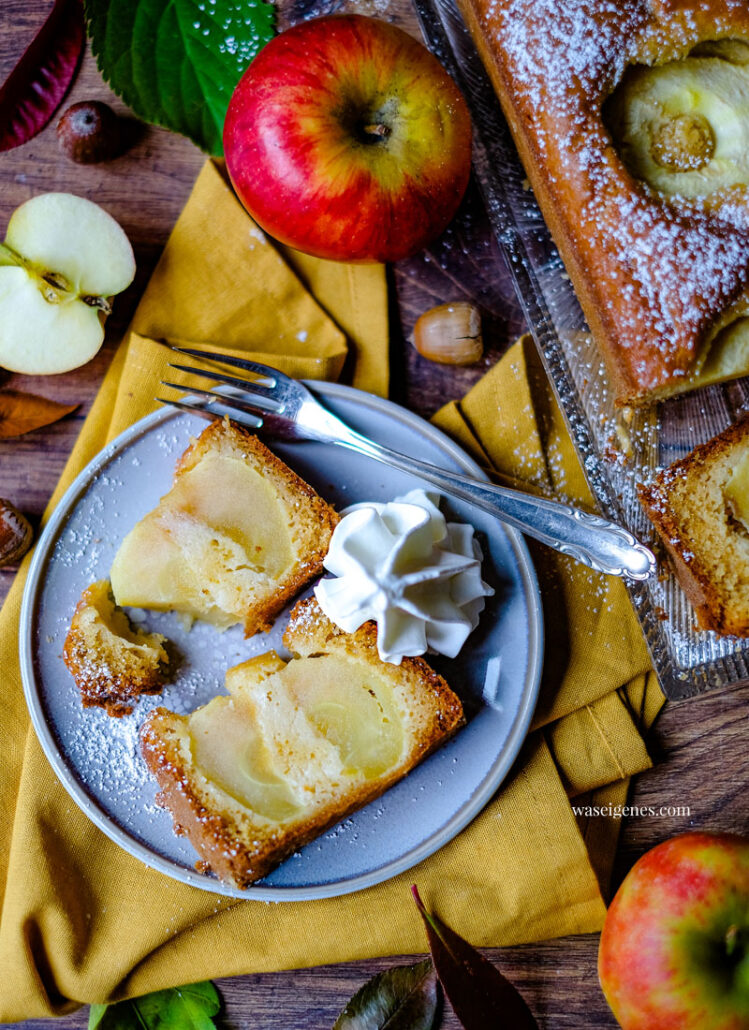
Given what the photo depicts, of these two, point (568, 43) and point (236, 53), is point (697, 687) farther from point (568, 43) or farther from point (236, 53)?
point (236, 53)

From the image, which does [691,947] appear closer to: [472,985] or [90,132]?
[472,985]

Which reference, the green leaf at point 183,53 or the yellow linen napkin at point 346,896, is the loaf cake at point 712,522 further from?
the green leaf at point 183,53

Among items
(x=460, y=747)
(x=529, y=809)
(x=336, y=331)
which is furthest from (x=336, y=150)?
(x=529, y=809)

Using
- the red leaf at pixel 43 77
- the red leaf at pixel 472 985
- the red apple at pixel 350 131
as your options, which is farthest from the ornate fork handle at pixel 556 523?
the red leaf at pixel 43 77

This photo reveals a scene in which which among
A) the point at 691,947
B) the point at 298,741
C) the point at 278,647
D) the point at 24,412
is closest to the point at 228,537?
the point at 278,647

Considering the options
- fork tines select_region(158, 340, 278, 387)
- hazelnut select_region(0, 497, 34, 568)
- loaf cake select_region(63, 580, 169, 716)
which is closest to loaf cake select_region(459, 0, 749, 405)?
fork tines select_region(158, 340, 278, 387)

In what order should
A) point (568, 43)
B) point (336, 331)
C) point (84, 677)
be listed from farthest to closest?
point (336, 331) → point (84, 677) → point (568, 43)
